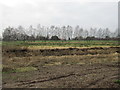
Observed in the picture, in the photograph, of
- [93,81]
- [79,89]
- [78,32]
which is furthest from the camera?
[78,32]

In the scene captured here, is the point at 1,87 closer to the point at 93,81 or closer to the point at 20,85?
the point at 20,85

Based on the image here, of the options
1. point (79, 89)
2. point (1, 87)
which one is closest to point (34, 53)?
point (1, 87)

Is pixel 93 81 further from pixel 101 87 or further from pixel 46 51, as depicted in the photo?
pixel 46 51

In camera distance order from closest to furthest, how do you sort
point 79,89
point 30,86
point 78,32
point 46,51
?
point 79,89, point 30,86, point 46,51, point 78,32

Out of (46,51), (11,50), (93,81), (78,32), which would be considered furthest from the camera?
(78,32)

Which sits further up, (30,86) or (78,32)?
(78,32)

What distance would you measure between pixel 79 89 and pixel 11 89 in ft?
9.36

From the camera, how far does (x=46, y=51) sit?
24891mm

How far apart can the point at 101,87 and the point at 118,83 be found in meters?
1.07

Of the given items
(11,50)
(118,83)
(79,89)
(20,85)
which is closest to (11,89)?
(20,85)

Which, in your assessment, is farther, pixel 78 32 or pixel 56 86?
pixel 78 32

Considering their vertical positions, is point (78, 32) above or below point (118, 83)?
above

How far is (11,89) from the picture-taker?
7148 mm

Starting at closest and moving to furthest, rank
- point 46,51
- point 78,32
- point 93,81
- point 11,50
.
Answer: point 93,81 < point 11,50 < point 46,51 < point 78,32
